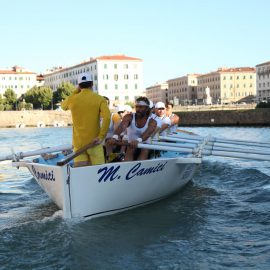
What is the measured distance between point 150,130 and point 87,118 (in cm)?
151

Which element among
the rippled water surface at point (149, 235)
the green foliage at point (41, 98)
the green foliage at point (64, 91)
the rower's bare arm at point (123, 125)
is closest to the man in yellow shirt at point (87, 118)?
the rippled water surface at point (149, 235)

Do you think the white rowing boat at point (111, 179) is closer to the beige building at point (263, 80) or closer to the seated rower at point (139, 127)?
the seated rower at point (139, 127)

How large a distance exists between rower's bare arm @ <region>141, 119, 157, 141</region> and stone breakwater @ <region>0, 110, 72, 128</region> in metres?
73.6

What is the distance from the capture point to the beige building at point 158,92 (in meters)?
168

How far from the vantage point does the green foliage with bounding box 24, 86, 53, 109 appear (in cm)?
9612

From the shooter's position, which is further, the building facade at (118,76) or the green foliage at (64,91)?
the building facade at (118,76)

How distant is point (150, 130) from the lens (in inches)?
308

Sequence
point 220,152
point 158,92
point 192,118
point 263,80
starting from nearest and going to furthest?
point 220,152, point 192,118, point 263,80, point 158,92

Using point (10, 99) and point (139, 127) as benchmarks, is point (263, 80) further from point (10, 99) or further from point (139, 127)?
point (139, 127)

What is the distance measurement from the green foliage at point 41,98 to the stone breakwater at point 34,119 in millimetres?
13241

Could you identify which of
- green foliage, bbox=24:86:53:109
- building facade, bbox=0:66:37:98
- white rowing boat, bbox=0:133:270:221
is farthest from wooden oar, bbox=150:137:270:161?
building facade, bbox=0:66:37:98

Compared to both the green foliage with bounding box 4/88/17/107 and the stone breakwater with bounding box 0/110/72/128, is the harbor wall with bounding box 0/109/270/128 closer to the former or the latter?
the stone breakwater with bounding box 0/110/72/128

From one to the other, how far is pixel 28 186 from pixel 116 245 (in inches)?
211

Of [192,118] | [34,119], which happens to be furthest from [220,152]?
[34,119]
